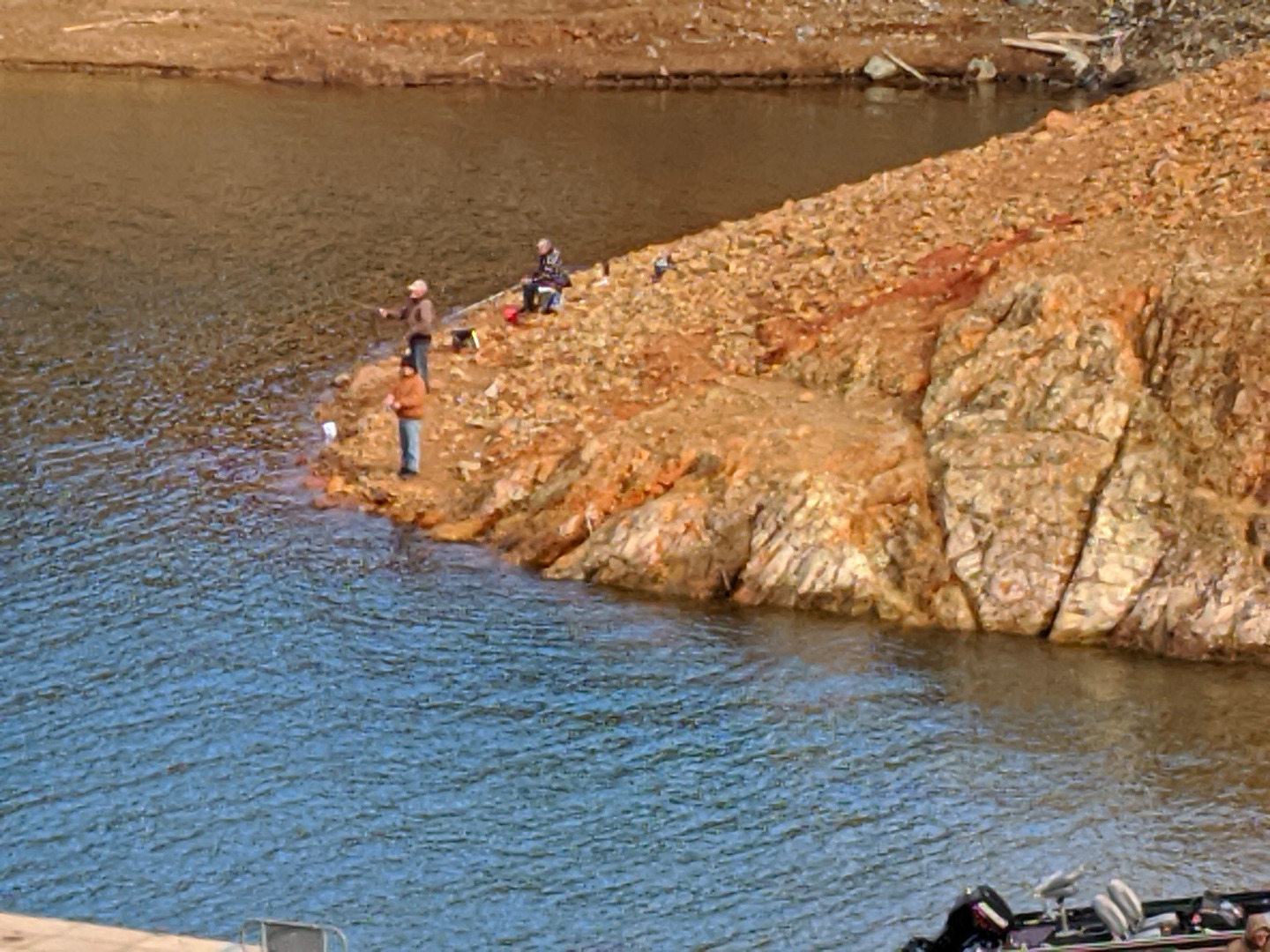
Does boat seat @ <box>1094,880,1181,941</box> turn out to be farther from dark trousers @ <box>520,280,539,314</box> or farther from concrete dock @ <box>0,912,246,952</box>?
dark trousers @ <box>520,280,539,314</box>

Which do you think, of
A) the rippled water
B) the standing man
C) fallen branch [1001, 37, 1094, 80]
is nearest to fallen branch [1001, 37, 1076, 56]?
fallen branch [1001, 37, 1094, 80]

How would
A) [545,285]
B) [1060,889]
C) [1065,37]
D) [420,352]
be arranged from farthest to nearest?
[1065,37]
[545,285]
[420,352]
[1060,889]

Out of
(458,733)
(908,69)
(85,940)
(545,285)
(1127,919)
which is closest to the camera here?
(1127,919)

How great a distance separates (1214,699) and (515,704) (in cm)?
884

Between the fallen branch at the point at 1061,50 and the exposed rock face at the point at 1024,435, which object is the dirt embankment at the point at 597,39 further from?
the exposed rock face at the point at 1024,435

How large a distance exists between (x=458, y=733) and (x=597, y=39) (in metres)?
52.7

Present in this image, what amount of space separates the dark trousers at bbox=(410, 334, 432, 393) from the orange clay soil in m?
37.2

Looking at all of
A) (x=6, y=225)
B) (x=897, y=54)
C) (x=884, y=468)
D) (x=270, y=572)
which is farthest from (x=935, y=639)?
(x=897, y=54)

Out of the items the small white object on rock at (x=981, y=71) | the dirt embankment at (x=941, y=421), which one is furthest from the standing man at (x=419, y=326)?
the small white object on rock at (x=981, y=71)

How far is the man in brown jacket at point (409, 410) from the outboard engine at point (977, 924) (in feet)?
55.0

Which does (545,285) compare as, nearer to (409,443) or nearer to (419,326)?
(419,326)

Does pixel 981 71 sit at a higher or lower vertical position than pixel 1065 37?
lower

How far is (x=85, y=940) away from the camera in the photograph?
17234 mm

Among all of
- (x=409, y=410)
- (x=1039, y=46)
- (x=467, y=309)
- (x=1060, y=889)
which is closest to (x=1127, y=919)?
(x=1060, y=889)
